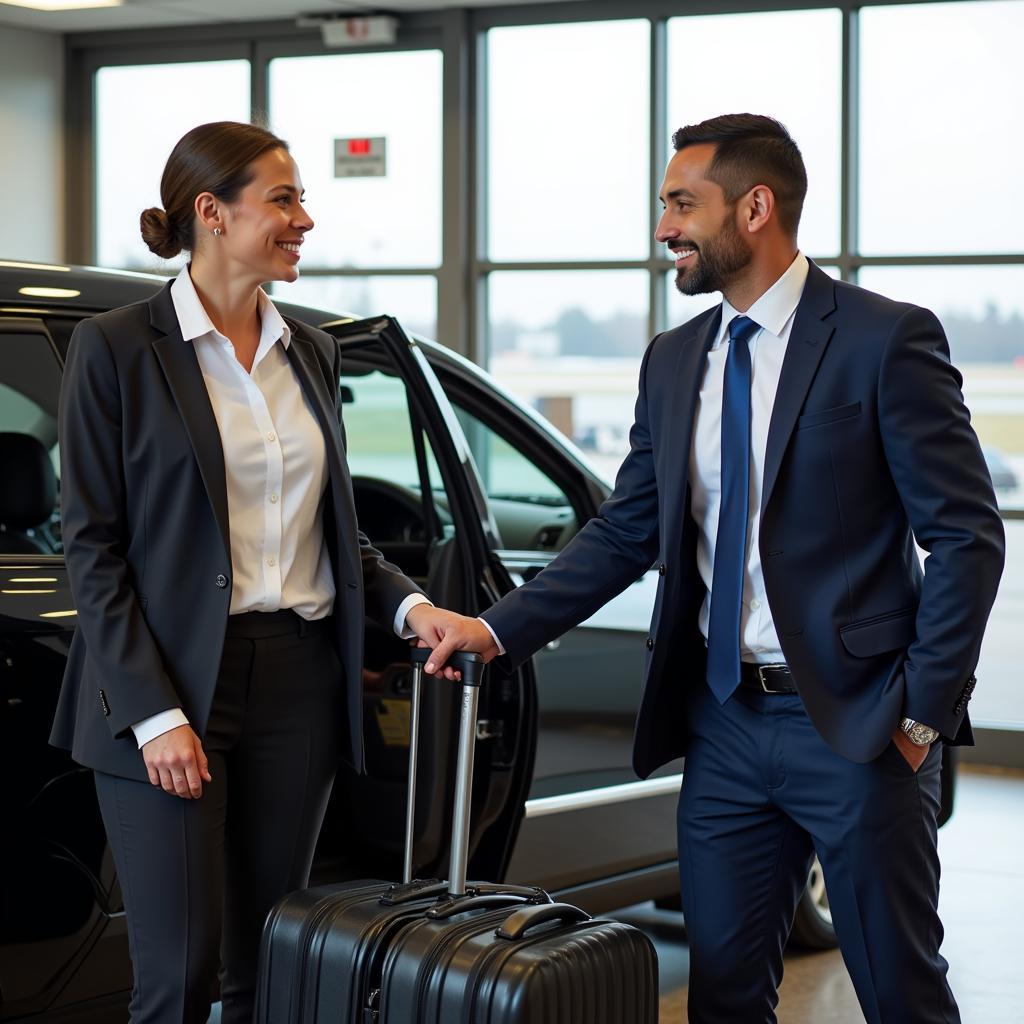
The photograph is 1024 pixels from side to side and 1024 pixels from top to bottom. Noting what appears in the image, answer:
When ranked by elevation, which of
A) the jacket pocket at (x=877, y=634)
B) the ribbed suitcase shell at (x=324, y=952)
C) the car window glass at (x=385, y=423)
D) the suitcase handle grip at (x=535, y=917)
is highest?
the car window glass at (x=385, y=423)

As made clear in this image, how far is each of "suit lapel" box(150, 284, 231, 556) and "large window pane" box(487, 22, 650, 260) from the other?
5136 mm

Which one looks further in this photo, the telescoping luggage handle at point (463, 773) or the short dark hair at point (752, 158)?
the short dark hair at point (752, 158)

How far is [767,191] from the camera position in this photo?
216 centimetres

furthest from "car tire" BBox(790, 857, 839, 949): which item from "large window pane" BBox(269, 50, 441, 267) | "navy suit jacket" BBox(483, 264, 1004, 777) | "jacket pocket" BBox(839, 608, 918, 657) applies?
"large window pane" BBox(269, 50, 441, 267)

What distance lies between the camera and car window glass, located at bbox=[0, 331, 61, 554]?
249 centimetres

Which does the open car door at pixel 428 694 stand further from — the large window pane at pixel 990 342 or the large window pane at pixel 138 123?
the large window pane at pixel 138 123

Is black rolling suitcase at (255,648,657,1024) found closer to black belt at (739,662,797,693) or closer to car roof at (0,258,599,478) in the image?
black belt at (739,662,797,693)

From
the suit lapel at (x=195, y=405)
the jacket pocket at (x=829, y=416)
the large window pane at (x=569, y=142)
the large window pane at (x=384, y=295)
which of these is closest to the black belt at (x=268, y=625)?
the suit lapel at (x=195, y=405)

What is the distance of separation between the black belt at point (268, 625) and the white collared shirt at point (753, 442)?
55 cm

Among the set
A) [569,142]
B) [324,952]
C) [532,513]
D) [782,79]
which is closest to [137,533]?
[324,952]

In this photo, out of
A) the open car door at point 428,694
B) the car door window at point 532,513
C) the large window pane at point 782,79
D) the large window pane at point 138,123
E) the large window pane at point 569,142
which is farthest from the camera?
the large window pane at point 138,123

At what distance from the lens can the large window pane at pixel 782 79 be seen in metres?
6.62

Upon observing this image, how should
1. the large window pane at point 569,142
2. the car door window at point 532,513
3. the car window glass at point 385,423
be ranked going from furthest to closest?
the large window pane at point 569,142, the car door window at point 532,513, the car window glass at point 385,423

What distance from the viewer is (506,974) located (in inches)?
73.0
